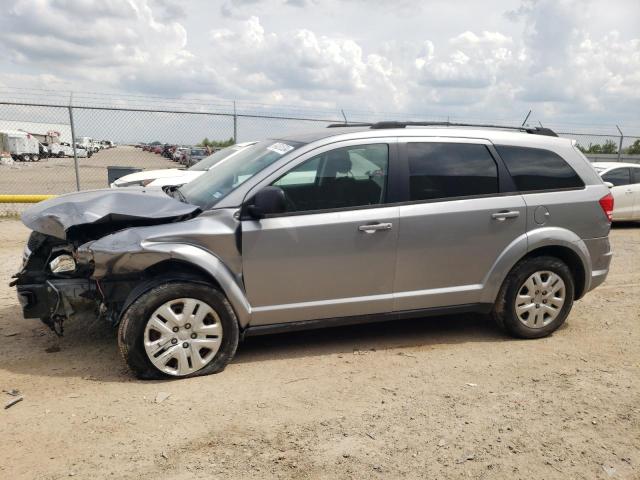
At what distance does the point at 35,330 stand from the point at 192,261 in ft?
6.56

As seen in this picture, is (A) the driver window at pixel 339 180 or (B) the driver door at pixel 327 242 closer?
(B) the driver door at pixel 327 242

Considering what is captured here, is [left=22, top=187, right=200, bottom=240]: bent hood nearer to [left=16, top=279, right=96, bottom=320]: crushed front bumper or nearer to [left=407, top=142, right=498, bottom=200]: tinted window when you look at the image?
[left=16, top=279, right=96, bottom=320]: crushed front bumper

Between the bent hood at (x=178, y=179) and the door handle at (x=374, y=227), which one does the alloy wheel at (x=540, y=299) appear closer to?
the door handle at (x=374, y=227)

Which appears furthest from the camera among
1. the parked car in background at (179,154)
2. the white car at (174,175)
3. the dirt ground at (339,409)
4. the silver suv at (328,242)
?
the parked car in background at (179,154)

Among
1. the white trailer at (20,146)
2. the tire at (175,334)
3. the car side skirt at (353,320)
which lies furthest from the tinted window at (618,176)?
the white trailer at (20,146)

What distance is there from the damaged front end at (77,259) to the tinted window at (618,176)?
10.2 meters

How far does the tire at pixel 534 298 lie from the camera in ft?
15.7

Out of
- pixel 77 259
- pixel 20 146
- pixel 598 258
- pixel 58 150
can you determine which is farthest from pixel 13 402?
pixel 58 150

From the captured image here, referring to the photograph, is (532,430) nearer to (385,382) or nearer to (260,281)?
(385,382)

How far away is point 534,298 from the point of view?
4871 millimetres

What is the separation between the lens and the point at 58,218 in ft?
13.2

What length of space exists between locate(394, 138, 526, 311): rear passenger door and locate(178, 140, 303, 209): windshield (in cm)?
102

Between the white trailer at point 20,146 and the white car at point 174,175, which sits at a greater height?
the white car at point 174,175

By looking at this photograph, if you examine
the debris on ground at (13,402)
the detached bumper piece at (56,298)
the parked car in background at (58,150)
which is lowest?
the parked car in background at (58,150)
